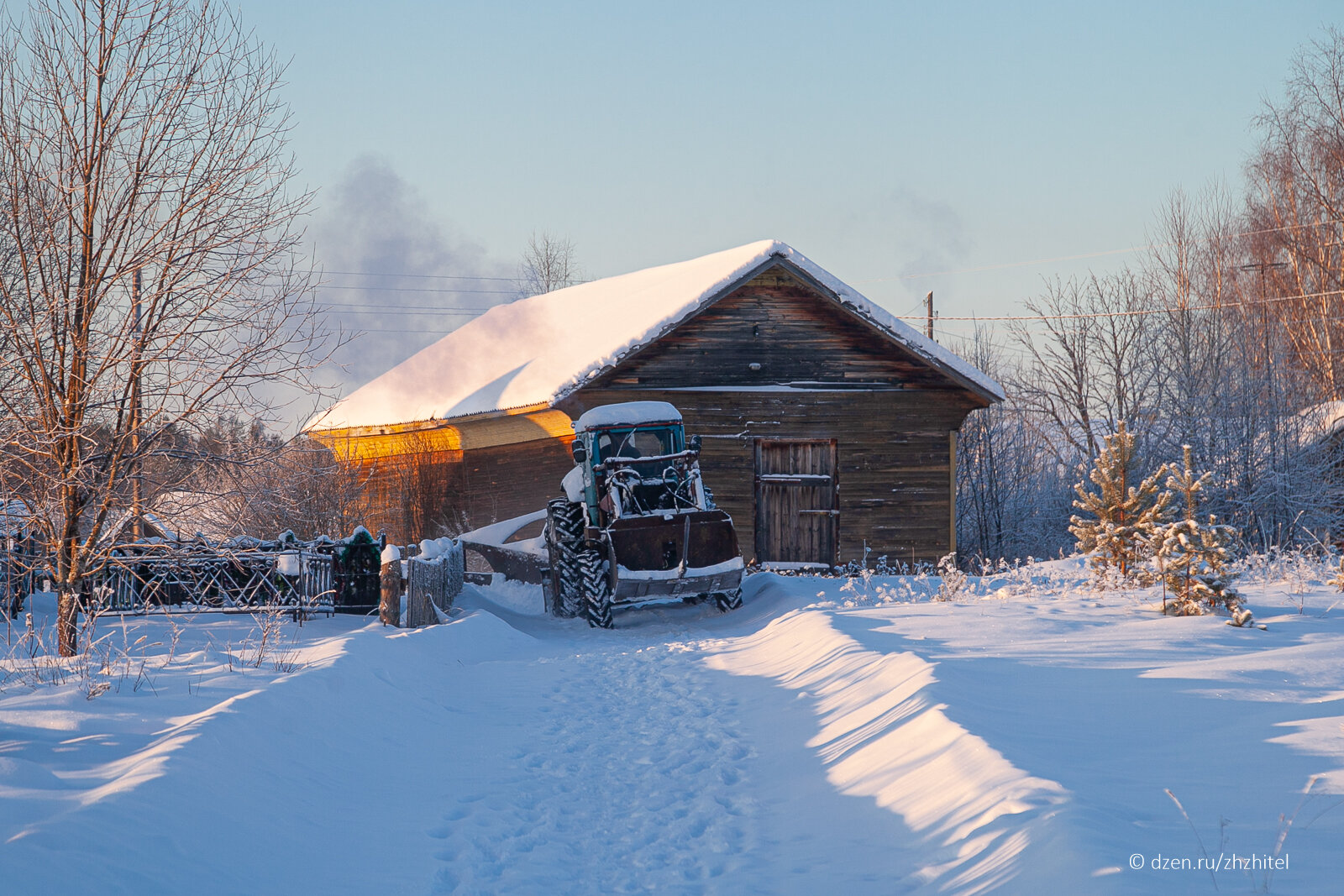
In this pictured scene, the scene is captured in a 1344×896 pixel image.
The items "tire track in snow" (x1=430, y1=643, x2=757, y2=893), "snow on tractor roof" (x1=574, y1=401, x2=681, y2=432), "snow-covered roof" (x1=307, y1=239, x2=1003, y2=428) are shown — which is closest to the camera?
"tire track in snow" (x1=430, y1=643, x2=757, y2=893)

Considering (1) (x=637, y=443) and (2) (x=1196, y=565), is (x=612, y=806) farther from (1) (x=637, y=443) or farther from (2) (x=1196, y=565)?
(1) (x=637, y=443)

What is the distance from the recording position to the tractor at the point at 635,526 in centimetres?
1165

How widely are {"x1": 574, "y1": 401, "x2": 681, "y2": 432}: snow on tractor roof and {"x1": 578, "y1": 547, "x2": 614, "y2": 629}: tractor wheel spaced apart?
2005mm

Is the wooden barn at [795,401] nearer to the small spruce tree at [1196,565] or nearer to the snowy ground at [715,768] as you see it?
the small spruce tree at [1196,565]

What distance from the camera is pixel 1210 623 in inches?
317

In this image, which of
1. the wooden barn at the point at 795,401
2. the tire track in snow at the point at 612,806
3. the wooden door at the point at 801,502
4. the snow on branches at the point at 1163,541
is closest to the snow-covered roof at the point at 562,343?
the wooden barn at the point at 795,401

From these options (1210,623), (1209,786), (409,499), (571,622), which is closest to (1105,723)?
(1209,786)

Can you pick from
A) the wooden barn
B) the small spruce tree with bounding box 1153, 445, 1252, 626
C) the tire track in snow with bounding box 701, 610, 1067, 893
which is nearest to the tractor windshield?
the wooden barn

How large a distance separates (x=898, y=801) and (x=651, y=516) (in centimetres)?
734

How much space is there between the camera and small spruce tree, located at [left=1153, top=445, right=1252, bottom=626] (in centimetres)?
834

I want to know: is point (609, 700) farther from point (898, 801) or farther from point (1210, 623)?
point (1210, 623)

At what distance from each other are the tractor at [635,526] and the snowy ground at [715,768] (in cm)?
312

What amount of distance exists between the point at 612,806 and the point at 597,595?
708cm

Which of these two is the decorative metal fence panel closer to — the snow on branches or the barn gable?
the barn gable
